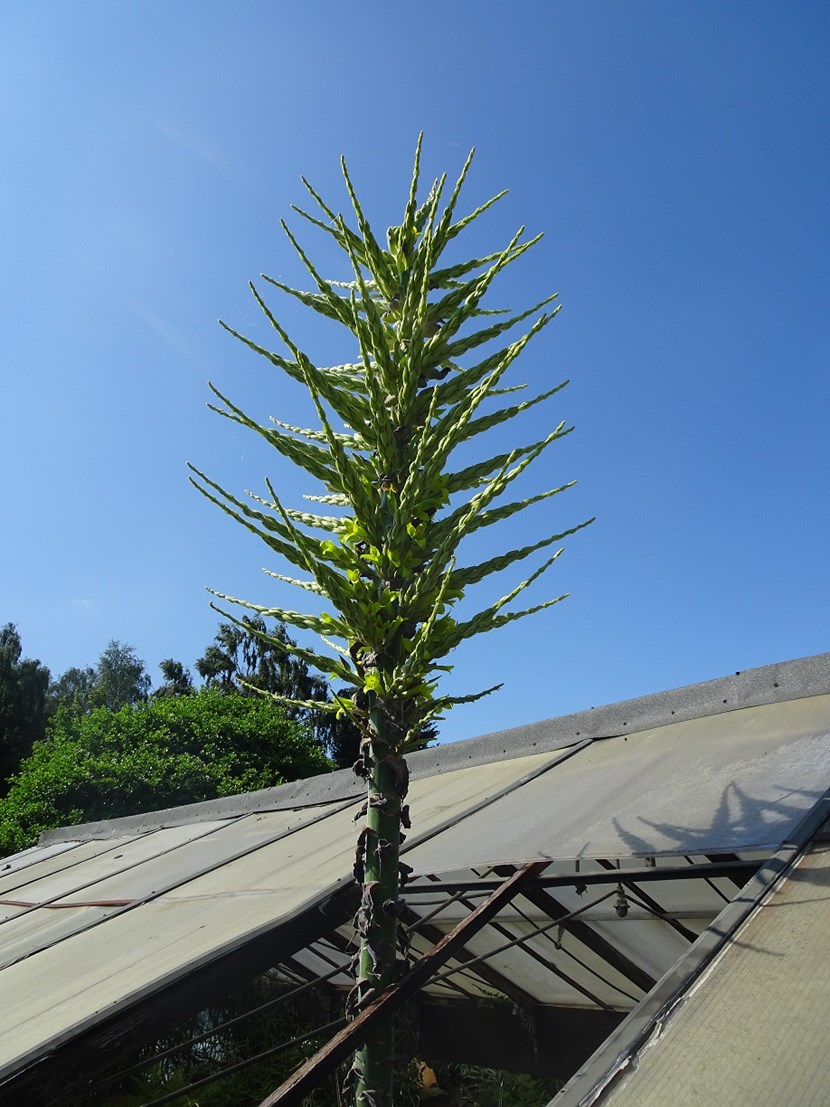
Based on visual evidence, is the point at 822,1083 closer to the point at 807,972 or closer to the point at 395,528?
the point at 807,972

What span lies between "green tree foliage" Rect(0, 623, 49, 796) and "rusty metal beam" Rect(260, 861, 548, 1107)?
2642 centimetres

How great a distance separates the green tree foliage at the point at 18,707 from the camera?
25.8 meters

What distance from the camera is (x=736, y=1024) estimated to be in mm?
1406

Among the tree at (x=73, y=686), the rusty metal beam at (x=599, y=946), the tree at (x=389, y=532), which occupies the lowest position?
the rusty metal beam at (x=599, y=946)

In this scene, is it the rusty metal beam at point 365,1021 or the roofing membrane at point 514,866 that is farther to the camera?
the roofing membrane at point 514,866

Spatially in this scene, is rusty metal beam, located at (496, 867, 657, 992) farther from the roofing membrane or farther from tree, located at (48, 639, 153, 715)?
tree, located at (48, 639, 153, 715)

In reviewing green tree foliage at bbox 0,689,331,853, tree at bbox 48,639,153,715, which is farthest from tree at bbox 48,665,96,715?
green tree foliage at bbox 0,689,331,853

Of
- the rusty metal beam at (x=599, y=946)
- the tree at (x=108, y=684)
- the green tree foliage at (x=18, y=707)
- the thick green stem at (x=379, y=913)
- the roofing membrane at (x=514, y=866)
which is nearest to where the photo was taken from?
the thick green stem at (x=379, y=913)

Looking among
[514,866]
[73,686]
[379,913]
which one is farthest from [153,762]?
[73,686]

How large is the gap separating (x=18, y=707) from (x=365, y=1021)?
28.9 m

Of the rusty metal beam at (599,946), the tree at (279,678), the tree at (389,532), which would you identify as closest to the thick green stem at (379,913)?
the tree at (389,532)

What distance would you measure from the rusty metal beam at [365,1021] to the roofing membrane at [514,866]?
16.7 inches

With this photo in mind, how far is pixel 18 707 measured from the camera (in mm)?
27188

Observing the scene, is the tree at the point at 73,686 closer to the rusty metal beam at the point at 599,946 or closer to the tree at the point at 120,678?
the tree at the point at 120,678
